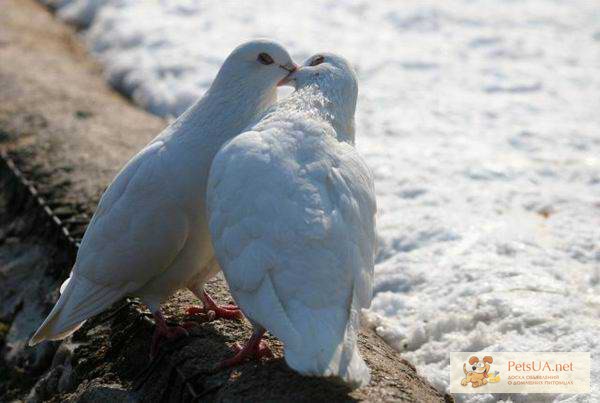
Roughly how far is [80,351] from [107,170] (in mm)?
1927

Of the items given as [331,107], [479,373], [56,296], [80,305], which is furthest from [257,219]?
[56,296]

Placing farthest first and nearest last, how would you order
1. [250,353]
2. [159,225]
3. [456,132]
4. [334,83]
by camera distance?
[456,132]
[334,83]
[159,225]
[250,353]

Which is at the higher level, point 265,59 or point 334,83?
point 265,59

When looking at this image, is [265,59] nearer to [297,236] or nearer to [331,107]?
[331,107]

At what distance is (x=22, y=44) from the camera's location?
9.93 m

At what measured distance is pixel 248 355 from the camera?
4.09m

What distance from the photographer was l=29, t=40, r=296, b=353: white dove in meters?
4.29

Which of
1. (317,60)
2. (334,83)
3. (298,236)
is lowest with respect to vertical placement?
(298,236)

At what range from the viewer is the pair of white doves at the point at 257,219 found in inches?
139

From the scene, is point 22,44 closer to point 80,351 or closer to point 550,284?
point 80,351

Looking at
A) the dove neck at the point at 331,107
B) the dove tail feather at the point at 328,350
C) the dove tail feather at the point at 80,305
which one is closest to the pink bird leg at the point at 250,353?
the dove tail feather at the point at 328,350

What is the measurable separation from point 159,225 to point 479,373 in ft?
6.18

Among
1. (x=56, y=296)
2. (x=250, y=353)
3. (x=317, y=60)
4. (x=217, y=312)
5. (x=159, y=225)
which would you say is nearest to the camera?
(x=250, y=353)

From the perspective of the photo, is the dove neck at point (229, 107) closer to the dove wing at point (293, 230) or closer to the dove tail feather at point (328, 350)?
the dove wing at point (293, 230)
